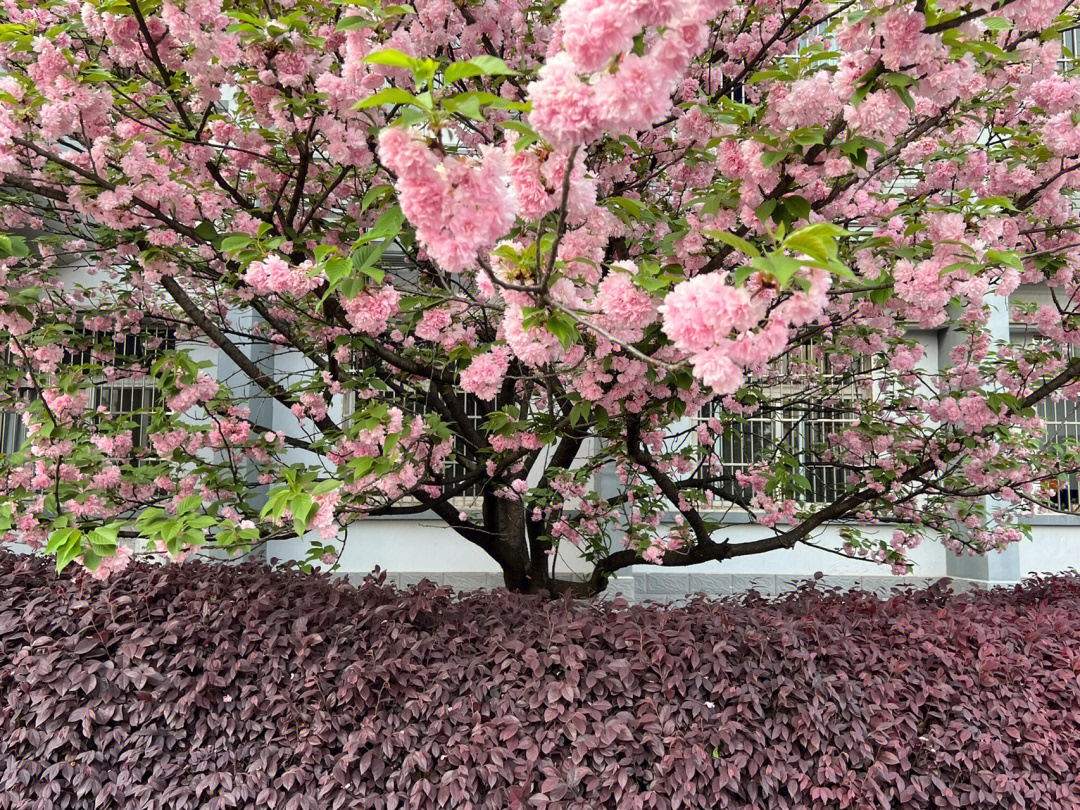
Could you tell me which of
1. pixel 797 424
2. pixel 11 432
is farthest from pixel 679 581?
pixel 11 432

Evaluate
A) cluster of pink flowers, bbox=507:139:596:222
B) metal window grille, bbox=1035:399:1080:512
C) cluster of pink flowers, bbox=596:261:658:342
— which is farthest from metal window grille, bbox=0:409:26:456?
metal window grille, bbox=1035:399:1080:512

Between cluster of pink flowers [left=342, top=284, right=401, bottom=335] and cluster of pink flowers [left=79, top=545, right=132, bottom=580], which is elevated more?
cluster of pink flowers [left=342, top=284, right=401, bottom=335]

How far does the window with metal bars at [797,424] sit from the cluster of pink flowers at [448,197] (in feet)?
9.02

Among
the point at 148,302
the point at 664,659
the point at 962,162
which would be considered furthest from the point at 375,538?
the point at 962,162

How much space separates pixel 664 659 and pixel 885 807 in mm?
938

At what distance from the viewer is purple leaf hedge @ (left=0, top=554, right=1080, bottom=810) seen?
2.51 meters

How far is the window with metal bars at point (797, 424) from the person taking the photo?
4539mm

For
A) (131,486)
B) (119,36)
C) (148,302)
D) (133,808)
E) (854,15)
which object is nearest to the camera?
(854,15)

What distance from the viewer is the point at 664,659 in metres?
2.65

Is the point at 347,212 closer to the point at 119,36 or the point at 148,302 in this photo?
the point at 119,36

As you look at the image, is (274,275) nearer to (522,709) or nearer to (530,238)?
(530,238)

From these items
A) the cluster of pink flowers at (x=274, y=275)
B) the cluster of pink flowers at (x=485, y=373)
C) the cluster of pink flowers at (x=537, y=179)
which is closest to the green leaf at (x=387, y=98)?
the cluster of pink flowers at (x=537, y=179)

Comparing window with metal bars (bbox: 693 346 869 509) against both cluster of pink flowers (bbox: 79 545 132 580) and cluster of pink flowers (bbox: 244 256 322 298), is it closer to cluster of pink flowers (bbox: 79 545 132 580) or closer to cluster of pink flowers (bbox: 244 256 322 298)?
cluster of pink flowers (bbox: 244 256 322 298)

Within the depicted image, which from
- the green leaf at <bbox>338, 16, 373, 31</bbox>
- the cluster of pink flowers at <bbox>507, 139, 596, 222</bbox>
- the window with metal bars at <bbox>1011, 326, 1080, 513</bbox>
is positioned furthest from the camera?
the window with metal bars at <bbox>1011, 326, 1080, 513</bbox>
